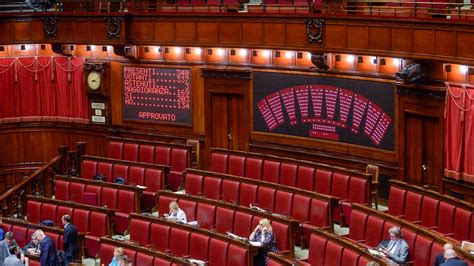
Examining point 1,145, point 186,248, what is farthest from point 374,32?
point 1,145

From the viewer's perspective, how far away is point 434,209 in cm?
870

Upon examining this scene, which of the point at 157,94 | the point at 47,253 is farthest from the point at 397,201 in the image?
the point at 157,94

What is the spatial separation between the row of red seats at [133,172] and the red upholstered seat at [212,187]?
776 mm

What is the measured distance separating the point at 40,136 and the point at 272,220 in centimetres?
605

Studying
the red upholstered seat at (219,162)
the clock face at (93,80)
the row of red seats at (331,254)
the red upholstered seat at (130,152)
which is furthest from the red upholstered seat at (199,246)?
the clock face at (93,80)

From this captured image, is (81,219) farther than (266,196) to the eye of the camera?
Yes

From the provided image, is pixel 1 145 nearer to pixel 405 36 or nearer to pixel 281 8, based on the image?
pixel 281 8

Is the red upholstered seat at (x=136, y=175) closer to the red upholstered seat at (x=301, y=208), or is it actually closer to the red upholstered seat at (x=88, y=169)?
the red upholstered seat at (x=88, y=169)

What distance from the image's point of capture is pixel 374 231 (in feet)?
27.9

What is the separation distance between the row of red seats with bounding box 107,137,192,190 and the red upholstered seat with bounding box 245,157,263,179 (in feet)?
3.10

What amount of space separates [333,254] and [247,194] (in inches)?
93.6

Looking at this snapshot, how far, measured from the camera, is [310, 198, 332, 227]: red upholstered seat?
9320 mm

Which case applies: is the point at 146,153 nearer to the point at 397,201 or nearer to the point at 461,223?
the point at 397,201

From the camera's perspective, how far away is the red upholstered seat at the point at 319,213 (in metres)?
9.32
